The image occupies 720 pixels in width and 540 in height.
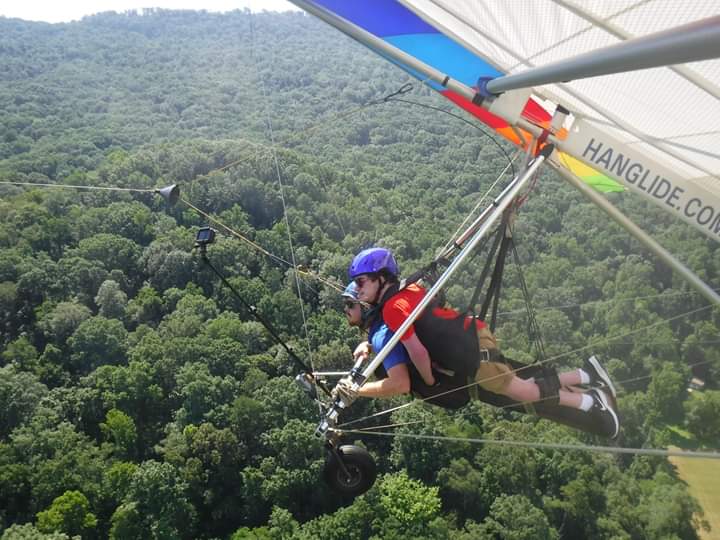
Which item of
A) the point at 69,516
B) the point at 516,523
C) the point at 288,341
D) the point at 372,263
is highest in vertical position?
the point at 372,263

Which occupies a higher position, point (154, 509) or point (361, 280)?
point (361, 280)

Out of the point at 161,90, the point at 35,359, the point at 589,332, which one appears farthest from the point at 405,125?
the point at 161,90

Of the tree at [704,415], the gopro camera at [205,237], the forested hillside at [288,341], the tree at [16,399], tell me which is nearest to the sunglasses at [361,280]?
the gopro camera at [205,237]

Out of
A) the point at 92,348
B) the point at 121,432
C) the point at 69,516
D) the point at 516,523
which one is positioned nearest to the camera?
the point at 69,516

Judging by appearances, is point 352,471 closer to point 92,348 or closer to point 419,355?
point 419,355

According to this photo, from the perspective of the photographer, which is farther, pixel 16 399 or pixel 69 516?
pixel 16 399

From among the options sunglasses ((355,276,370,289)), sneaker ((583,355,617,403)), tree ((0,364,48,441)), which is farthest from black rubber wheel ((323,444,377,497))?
tree ((0,364,48,441))

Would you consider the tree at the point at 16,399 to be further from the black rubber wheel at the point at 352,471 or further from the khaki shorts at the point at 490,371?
the khaki shorts at the point at 490,371

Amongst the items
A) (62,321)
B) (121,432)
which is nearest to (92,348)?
(62,321)

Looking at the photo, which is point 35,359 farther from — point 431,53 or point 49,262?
point 431,53
